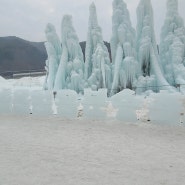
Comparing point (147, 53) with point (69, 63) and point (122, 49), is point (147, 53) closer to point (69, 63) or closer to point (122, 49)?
point (122, 49)

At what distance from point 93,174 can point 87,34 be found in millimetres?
18262

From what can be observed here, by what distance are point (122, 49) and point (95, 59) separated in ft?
6.37

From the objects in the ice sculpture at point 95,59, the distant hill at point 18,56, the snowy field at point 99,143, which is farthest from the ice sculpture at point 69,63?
the distant hill at point 18,56

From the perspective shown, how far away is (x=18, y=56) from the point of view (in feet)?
240

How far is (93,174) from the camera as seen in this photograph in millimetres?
5414

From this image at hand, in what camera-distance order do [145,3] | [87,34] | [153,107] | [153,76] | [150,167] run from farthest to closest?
[87,34]
[145,3]
[153,76]
[153,107]
[150,167]

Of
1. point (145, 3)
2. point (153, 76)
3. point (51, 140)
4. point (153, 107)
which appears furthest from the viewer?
point (145, 3)

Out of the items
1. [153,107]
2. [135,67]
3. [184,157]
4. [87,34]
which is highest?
[87,34]

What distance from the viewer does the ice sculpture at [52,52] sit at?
907 inches

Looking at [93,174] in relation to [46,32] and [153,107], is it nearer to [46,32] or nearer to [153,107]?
[153,107]

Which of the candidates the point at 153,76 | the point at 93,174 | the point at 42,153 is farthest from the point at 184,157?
the point at 153,76

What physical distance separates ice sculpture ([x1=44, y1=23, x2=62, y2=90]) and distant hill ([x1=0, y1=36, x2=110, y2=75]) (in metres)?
45.6

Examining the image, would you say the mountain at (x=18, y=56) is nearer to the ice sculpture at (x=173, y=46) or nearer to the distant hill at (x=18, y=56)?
the distant hill at (x=18, y=56)

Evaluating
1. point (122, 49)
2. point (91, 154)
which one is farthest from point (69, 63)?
point (91, 154)
